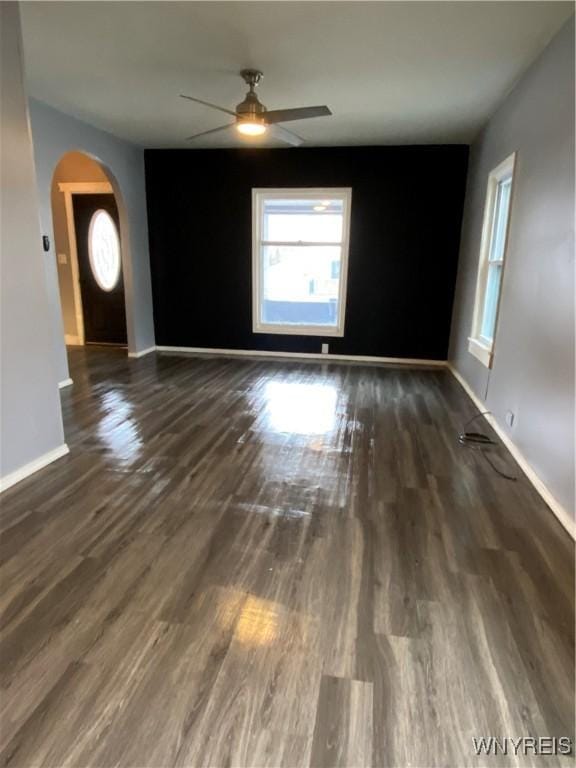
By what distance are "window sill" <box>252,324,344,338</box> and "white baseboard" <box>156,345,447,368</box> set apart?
29 cm

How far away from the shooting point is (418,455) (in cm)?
322

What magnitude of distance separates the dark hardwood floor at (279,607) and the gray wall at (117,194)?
216 cm

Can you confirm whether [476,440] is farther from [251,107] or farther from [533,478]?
[251,107]

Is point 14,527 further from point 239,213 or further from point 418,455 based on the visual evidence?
point 239,213

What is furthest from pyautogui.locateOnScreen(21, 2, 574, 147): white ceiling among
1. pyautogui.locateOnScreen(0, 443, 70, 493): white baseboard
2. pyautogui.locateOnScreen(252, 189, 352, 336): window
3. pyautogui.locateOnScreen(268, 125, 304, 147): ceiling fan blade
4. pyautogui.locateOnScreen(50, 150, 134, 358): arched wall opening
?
pyautogui.locateOnScreen(0, 443, 70, 493): white baseboard

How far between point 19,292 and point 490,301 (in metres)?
4.04

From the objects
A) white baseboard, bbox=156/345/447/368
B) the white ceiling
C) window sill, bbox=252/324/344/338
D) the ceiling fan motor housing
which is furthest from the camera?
window sill, bbox=252/324/344/338

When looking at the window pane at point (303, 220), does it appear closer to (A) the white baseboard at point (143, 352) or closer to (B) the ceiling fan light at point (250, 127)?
(A) the white baseboard at point (143, 352)

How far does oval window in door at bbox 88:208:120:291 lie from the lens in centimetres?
645

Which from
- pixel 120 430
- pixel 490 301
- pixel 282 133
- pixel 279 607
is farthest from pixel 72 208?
pixel 279 607

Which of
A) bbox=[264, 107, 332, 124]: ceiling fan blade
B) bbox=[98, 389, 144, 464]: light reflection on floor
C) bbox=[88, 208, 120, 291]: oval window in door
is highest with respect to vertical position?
bbox=[264, 107, 332, 124]: ceiling fan blade

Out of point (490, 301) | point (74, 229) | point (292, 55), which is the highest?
point (292, 55)

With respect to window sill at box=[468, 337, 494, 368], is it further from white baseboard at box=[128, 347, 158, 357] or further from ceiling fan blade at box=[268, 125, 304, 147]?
white baseboard at box=[128, 347, 158, 357]

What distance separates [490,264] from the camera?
174 inches
